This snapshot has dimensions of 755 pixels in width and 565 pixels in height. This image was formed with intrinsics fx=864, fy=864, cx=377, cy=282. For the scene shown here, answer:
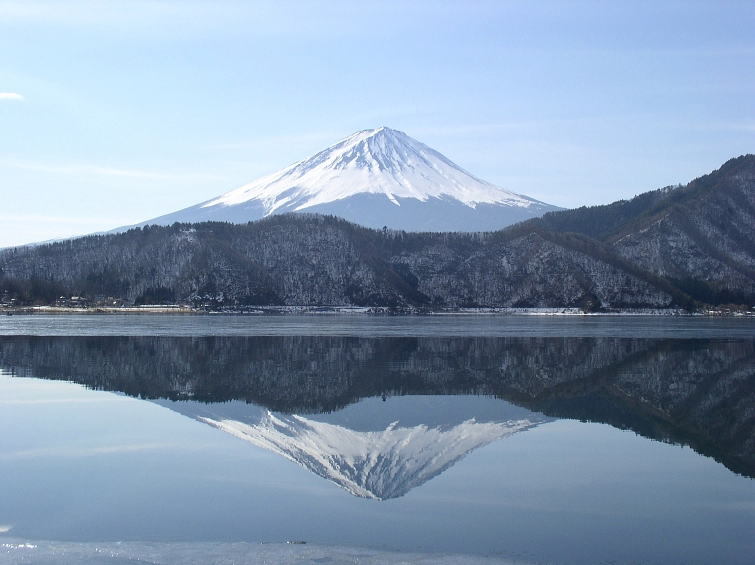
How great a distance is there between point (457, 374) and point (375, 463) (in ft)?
81.8

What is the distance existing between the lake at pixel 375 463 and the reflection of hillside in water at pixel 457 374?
233 millimetres

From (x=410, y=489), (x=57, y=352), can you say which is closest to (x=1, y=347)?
(x=57, y=352)

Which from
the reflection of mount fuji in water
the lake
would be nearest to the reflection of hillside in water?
the lake

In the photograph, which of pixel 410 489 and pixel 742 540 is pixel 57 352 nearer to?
pixel 410 489

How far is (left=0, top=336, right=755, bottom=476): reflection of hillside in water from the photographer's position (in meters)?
36.2

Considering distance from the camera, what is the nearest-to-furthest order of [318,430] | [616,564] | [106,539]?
[616,564], [106,539], [318,430]

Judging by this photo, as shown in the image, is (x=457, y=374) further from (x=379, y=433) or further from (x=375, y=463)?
(x=375, y=463)

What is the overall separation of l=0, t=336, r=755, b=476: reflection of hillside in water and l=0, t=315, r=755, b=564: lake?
9.2 inches

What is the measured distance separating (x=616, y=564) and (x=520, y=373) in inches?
1352

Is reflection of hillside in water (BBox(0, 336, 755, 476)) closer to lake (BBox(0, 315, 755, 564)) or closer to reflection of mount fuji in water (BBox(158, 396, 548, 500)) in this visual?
lake (BBox(0, 315, 755, 564))

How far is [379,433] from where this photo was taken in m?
31.6

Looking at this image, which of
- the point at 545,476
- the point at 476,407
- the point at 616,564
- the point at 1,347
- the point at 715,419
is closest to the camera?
the point at 616,564

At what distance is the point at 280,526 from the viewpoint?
19547 mm

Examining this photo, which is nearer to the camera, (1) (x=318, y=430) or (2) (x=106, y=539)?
(2) (x=106, y=539)
